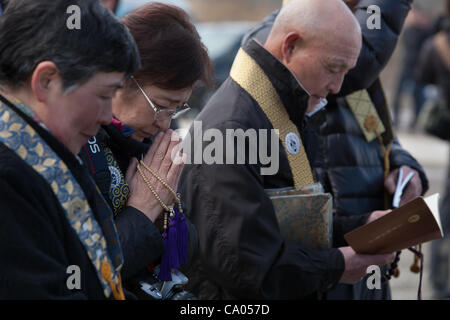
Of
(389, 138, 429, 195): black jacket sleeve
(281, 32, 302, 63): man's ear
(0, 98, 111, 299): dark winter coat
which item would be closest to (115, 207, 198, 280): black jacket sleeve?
(0, 98, 111, 299): dark winter coat

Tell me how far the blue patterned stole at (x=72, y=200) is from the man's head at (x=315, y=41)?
3.66 feet

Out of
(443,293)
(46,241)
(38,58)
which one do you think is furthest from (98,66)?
(443,293)

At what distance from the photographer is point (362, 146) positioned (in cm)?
281

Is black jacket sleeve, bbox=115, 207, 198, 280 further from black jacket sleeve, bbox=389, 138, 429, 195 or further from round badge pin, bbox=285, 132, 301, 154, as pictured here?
black jacket sleeve, bbox=389, 138, 429, 195

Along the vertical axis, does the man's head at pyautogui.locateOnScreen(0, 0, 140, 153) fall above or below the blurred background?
above

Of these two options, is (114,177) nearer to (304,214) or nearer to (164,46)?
(164,46)

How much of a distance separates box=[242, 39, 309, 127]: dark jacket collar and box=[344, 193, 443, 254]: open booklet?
0.47 meters

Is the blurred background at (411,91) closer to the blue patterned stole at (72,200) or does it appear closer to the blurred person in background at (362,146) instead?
the blurred person in background at (362,146)

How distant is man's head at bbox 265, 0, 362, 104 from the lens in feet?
7.79

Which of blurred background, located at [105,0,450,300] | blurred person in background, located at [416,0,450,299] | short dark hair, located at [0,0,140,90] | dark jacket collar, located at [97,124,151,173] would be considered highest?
short dark hair, located at [0,0,140,90]

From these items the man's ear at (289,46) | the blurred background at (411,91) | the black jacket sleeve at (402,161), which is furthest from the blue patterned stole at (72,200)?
the blurred background at (411,91)

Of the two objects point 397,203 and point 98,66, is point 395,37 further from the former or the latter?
point 98,66

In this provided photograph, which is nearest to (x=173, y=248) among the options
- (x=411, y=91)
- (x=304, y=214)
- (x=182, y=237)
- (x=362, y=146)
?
(x=182, y=237)

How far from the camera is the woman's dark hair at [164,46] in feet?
6.21
